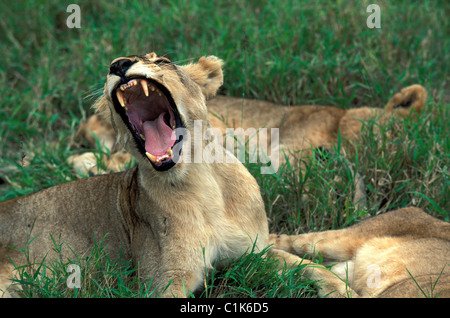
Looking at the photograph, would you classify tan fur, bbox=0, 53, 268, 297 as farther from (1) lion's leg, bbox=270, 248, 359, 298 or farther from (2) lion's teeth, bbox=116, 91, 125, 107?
(1) lion's leg, bbox=270, 248, 359, 298

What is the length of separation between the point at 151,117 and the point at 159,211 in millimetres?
476

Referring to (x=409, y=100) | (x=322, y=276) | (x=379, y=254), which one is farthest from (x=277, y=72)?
(x=322, y=276)

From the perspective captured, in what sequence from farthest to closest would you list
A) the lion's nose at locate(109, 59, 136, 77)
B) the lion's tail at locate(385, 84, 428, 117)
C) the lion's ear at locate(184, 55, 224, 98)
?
the lion's tail at locate(385, 84, 428, 117), the lion's ear at locate(184, 55, 224, 98), the lion's nose at locate(109, 59, 136, 77)

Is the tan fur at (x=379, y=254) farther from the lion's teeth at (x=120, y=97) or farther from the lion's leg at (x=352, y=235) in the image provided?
the lion's teeth at (x=120, y=97)

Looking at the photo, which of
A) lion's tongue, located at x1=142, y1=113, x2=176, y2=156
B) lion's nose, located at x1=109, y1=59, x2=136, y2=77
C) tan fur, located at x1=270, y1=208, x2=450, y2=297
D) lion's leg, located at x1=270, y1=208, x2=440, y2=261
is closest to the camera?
lion's nose, located at x1=109, y1=59, x2=136, y2=77

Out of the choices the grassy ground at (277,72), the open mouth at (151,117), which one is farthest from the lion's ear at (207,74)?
the grassy ground at (277,72)

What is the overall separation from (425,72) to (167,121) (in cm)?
301

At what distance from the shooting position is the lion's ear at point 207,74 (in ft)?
11.1

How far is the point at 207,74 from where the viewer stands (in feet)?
11.3

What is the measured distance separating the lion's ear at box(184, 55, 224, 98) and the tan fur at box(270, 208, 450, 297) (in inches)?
37.3

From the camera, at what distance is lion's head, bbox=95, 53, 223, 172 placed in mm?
2883

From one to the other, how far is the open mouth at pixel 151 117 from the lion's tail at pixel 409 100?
2203 mm

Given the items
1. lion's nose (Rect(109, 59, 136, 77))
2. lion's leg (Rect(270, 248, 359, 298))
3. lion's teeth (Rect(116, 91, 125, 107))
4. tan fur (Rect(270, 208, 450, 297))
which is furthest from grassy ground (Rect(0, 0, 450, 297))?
lion's nose (Rect(109, 59, 136, 77))
